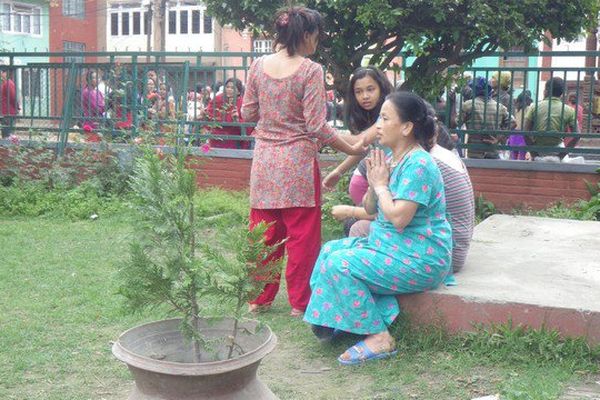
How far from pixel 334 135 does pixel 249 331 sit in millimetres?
1989

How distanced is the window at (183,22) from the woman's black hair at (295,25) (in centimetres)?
4576

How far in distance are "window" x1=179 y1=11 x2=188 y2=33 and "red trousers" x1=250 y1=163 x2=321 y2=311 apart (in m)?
45.8

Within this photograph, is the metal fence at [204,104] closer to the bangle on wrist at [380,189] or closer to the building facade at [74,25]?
the bangle on wrist at [380,189]

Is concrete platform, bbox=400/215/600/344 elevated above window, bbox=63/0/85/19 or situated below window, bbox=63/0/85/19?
below

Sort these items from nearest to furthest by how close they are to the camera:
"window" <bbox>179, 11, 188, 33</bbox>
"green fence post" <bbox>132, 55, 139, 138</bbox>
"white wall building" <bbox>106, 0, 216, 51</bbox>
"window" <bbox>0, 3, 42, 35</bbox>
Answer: "green fence post" <bbox>132, 55, 139, 138</bbox>
"window" <bbox>0, 3, 42, 35</bbox>
"white wall building" <bbox>106, 0, 216, 51</bbox>
"window" <bbox>179, 11, 188, 33</bbox>

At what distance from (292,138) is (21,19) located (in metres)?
36.4

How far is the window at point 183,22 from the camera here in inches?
1930

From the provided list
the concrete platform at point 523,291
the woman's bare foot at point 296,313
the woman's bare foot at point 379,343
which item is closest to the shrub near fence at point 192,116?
the concrete platform at point 523,291

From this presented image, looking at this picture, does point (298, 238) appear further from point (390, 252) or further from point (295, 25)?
point (295, 25)

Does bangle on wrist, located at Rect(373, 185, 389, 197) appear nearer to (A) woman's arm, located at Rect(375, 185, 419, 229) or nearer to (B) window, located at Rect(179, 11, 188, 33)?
(A) woman's arm, located at Rect(375, 185, 419, 229)

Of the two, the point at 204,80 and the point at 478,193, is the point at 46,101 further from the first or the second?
the point at 478,193

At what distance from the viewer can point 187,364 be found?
2.58 meters

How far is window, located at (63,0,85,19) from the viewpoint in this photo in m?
41.2

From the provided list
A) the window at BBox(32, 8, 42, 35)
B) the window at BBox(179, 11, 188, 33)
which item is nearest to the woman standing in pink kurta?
the window at BBox(32, 8, 42, 35)
